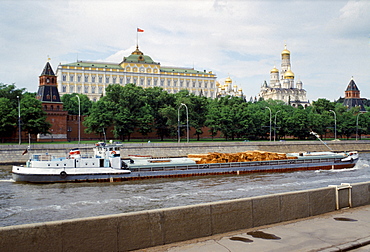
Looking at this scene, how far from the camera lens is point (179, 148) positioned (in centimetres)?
Result: 6894

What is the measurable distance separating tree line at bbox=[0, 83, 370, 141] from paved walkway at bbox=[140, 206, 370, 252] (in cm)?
6160

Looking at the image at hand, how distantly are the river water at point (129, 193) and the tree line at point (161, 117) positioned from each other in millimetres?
29959

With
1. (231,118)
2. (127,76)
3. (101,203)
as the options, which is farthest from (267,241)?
(127,76)

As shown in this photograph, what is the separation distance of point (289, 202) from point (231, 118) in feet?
262

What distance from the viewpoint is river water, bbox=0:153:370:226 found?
84.3ft

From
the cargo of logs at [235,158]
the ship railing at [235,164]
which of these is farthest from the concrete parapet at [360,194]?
the cargo of logs at [235,158]

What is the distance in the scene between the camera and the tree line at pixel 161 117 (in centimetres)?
7388

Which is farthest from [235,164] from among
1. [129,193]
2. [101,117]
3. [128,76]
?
[128,76]

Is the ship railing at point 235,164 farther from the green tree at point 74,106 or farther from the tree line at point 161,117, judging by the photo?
the green tree at point 74,106

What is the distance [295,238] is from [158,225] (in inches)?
162

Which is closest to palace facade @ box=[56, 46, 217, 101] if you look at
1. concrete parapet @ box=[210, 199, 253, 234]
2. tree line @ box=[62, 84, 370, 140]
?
tree line @ box=[62, 84, 370, 140]

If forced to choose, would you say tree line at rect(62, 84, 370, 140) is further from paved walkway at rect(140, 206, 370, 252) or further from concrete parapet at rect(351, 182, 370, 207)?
paved walkway at rect(140, 206, 370, 252)

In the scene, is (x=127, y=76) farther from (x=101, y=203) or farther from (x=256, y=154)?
(x=101, y=203)

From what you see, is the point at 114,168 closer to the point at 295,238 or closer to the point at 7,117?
the point at 295,238
